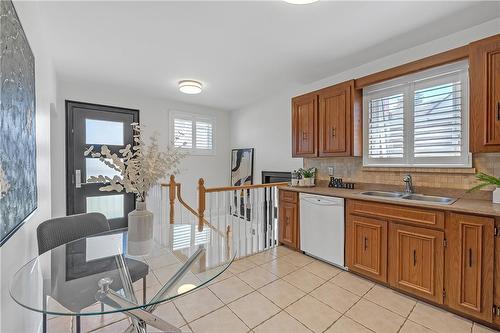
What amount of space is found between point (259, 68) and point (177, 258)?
261 centimetres

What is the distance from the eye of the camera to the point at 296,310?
6.47 ft

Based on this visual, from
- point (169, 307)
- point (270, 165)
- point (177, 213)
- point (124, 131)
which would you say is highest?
point (124, 131)

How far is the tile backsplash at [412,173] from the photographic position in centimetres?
215

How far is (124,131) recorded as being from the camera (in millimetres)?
4230

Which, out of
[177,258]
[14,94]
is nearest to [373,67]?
[177,258]

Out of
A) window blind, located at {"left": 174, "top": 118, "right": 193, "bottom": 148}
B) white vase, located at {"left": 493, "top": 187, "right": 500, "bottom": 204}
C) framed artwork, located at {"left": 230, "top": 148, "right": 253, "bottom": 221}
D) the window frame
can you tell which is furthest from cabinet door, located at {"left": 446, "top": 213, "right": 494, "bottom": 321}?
window blind, located at {"left": 174, "top": 118, "right": 193, "bottom": 148}

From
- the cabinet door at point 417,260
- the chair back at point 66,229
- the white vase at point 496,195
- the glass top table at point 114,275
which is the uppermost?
the white vase at point 496,195

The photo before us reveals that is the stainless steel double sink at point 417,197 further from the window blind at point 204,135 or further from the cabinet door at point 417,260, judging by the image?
the window blind at point 204,135

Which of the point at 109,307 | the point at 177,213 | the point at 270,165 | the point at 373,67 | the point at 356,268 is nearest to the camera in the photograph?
the point at 109,307

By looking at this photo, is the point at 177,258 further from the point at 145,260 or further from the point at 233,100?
the point at 233,100

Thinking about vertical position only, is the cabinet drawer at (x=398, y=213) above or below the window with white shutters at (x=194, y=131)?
below

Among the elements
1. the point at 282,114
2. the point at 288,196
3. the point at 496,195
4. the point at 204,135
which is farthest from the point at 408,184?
the point at 204,135

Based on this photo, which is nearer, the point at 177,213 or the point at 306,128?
the point at 306,128

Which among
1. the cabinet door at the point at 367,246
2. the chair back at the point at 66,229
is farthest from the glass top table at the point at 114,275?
the cabinet door at the point at 367,246
